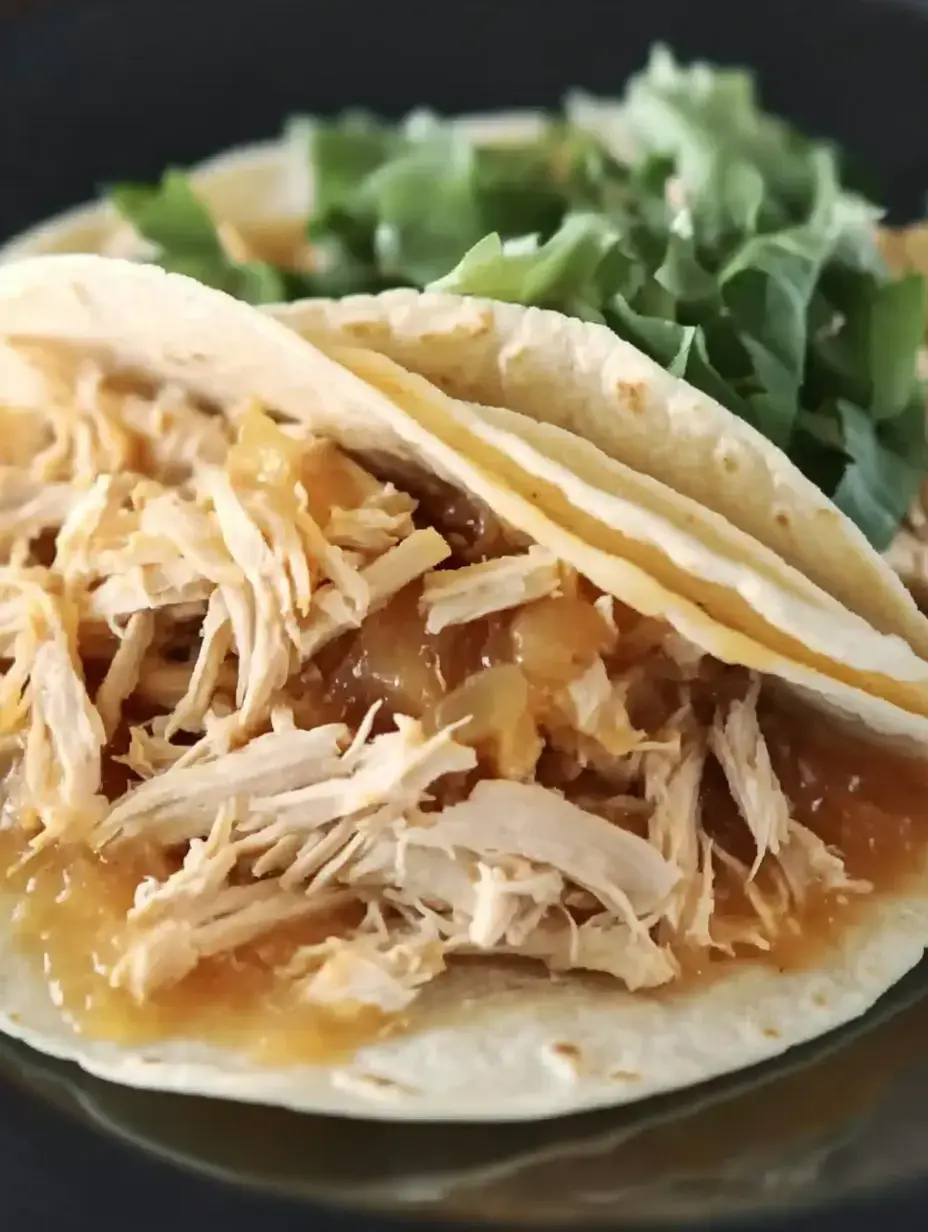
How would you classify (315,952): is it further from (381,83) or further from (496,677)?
(381,83)

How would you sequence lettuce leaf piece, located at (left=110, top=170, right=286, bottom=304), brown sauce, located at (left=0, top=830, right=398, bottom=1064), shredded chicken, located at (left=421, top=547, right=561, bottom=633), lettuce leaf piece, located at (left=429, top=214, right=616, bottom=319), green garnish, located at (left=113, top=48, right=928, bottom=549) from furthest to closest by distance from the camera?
1. lettuce leaf piece, located at (left=110, top=170, right=286, bottom=304)
2. green garnish, located at (left=113, top=48, right=928, bottom=549)
3. lettuce leaf piece, located at (left=429, top=214, right=616, bottom=319)
4. shredded chicken, located at (left=421, top=547, right=561, bottom=633)
5. brown sauce, located at (left=0, top=830, right=398, bottom=1064)

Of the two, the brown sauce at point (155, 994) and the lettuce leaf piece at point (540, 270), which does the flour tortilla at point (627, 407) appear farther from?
the brown sauce at point (155, 994)

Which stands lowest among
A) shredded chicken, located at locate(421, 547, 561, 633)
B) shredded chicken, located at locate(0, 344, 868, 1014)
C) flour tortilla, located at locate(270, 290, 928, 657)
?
shredded chicken, located at locate(0, 344, 868, 1014)

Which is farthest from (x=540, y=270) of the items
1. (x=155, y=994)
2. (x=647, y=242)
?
(x=155, y=994)

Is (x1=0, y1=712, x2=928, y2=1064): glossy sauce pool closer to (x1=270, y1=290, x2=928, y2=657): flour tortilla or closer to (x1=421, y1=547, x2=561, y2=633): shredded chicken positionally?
(x1=270, y1=290, x2=928, y2=657): flour tortilla

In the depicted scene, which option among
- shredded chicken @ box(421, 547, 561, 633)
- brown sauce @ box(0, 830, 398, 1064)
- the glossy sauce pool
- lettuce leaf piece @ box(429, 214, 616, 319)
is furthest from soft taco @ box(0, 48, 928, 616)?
brown sauce @ box(0, 830, 398, 1064)

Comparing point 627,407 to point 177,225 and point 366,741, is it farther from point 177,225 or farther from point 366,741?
point 177,225

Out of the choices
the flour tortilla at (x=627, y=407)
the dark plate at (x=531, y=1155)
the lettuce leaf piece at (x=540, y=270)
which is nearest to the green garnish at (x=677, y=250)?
the lettuce leaf piece at (x=540, y=270)
